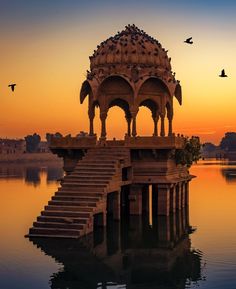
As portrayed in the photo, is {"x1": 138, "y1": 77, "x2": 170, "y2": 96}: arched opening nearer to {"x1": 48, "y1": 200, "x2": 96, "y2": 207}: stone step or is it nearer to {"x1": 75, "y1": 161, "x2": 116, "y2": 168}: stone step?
{"x1": 75, "y1": 161, "x2": 116, "y2": 168}: stone step

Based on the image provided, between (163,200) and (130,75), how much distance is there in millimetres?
11505

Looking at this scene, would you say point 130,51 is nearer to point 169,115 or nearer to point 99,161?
point 169,115

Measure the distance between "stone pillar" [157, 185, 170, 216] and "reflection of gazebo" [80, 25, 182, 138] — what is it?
561 cm

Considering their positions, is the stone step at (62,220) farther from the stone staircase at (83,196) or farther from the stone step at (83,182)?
the stone step at (83,182)

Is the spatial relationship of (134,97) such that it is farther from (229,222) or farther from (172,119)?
(229,222)

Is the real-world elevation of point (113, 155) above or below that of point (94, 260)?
above

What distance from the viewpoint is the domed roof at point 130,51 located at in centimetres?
4847

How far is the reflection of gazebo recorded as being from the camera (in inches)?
1890

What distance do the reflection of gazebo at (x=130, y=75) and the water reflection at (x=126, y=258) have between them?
12267 millimetres

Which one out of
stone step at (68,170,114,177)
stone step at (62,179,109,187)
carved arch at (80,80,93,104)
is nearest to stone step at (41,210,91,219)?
stone step at (62,179,109,187)

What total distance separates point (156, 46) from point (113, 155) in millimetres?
13198

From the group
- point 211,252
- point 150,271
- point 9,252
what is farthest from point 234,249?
point 9,252

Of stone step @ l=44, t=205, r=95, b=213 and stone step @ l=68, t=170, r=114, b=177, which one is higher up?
stone step @ l=68, t=170, r=114, b=177

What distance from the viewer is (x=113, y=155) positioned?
4303 centimetres
